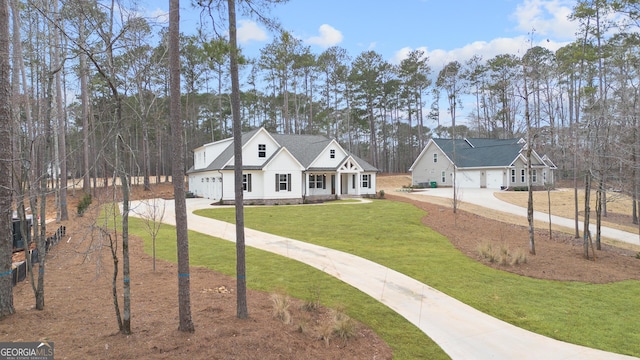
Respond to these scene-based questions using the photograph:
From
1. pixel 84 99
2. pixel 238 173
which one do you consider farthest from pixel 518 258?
pixel 84 99

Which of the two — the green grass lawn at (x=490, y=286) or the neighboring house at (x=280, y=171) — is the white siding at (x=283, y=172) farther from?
the green grass lawn at (x=490, y=286)

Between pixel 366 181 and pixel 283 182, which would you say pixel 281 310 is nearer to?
pixel 283 182

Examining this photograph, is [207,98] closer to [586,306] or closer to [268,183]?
[268,183]

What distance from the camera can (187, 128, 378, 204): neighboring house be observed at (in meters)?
27.7

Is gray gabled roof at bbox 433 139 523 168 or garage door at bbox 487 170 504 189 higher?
gray gabled roof at bbox 433 139 523 168

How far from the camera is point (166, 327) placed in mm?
5883

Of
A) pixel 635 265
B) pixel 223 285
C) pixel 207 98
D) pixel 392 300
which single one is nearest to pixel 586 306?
pixel 392 300

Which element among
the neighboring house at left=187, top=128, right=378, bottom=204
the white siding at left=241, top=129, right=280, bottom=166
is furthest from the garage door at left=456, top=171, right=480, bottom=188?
the white siding at left=241, top=129, right=280, bottom=166

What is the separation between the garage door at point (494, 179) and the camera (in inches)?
1563

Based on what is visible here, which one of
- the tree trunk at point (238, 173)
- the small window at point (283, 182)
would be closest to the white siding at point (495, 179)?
the small window at point (283, 182)

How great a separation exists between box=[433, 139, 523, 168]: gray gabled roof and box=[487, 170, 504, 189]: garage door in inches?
35.0

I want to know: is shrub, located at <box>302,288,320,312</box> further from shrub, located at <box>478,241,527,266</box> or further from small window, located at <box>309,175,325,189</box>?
small window, located at <box>309,175,325,189</box>

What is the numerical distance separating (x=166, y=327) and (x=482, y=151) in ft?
144

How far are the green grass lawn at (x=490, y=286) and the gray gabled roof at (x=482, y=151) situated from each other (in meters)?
25.9
